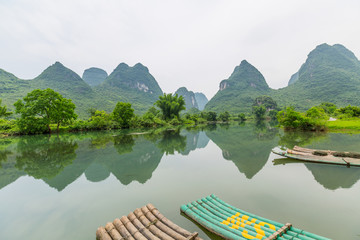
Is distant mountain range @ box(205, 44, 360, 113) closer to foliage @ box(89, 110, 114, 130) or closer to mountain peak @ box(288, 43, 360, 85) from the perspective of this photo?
mountain peak @ box(288, 43, 360, 85)

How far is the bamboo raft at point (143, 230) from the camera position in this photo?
12.2ft

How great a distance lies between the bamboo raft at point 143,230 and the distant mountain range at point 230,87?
69.2 m

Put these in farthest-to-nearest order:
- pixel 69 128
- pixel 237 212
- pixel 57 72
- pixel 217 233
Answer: pixel 57 72
pixel 69 128
pixel 237 212
pixel 217 233

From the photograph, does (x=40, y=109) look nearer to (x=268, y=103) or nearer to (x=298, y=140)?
(x=298, y=140)

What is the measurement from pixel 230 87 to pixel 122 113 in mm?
128512

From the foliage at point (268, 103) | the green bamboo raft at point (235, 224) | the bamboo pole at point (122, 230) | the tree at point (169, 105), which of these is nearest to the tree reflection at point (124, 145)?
the bamboo pole at point (122, 230)

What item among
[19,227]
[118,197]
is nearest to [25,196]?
[19,227]

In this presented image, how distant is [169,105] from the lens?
5356 cm

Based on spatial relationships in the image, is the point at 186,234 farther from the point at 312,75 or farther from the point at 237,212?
the point at 312,75

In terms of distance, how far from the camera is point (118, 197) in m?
6.43

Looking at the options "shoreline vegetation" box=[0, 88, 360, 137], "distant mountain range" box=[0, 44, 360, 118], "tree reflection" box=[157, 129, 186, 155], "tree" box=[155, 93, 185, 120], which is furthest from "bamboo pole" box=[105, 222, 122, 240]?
"distant mountain range" box=[0, 44, 360, 118]

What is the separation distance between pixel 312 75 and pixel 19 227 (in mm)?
162877

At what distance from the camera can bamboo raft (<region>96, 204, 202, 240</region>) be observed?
3717 mm

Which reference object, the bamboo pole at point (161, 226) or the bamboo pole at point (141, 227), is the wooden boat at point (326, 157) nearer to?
the bamboo pole at point (161, 226)
